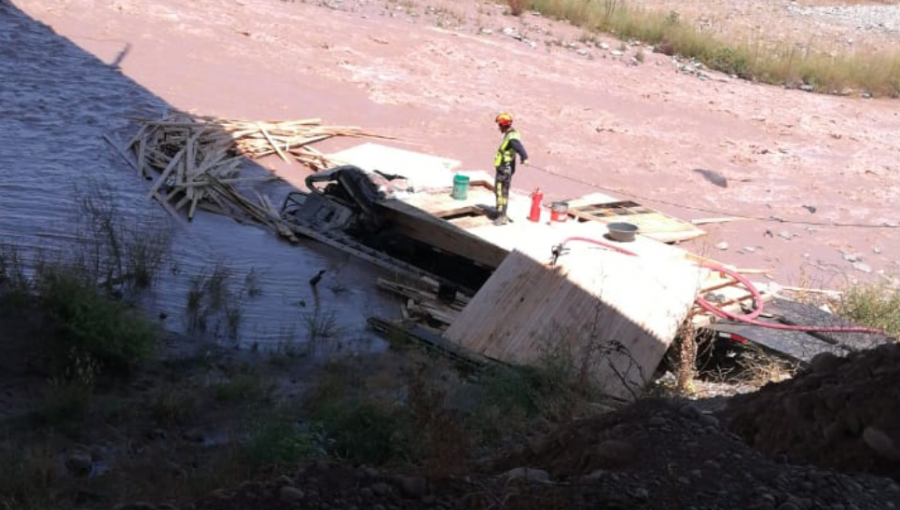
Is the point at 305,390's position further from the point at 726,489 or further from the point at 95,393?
the point at 726,489

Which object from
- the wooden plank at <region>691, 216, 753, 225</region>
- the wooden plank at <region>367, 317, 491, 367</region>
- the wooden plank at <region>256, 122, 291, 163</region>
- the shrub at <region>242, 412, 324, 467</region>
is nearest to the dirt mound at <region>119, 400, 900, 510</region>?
the shrub at <region>242, 412, 324, 467</region>

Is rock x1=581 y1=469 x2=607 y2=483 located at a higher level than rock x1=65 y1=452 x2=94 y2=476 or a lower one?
higher

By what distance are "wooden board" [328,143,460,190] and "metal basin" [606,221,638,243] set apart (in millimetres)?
2318

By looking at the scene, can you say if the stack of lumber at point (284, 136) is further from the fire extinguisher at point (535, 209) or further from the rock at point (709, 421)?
the rock at point (709, 421)

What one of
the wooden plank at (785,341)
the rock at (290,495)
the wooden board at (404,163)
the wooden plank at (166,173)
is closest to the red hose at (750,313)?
the wooden plank at (785,341)

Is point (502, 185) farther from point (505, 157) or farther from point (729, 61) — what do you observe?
point (729, 61)

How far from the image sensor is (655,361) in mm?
9875

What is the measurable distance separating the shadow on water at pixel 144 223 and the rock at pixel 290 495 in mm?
5929

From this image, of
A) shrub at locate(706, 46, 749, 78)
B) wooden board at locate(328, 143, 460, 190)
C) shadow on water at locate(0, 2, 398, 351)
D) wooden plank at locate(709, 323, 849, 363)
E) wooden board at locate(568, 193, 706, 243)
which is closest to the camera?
wooden plank at locate(709, 323, 849, 363)

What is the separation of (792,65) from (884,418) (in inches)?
859

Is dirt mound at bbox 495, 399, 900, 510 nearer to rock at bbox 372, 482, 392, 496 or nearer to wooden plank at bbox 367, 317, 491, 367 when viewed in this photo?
rock at bbox 372, 482, 392, 496

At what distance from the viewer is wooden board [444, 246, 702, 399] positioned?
987 cm

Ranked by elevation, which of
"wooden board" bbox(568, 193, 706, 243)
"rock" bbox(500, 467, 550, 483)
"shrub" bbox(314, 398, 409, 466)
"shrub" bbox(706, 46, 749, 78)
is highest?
"rock" bbox(500, 467, 550, 483)

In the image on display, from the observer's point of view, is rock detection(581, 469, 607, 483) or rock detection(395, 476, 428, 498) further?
rock detection(581, 469, 607, 483)
